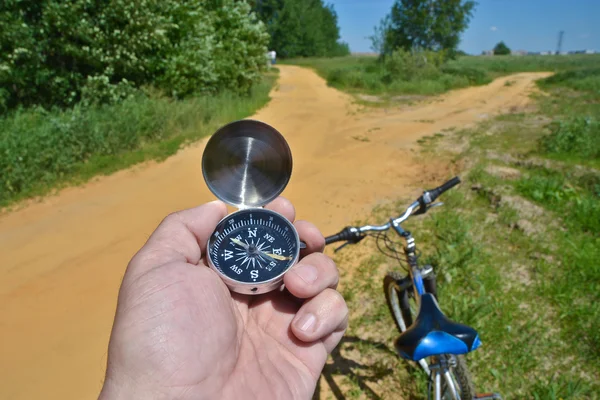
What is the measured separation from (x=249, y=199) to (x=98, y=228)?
4508 millimetres

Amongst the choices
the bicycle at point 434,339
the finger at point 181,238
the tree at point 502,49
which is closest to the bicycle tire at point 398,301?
the bicycle at point 434,339

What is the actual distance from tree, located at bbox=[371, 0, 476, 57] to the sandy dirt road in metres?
22.2

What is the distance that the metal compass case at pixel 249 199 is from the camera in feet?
6.14

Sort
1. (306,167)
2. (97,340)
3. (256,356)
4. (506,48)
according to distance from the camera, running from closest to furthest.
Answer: (256,356) → (97,340) → (306,167) → (506,48)

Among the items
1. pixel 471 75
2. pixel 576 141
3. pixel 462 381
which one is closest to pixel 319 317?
pixel 462 381

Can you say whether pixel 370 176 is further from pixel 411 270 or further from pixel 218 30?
pixel 218 30

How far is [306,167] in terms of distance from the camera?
8523 mm

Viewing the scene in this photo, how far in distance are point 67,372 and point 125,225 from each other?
264 centimetres

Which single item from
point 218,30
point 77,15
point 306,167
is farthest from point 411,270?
point 218,30

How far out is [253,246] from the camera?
6.34ft

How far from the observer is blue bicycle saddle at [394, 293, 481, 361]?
7.07 ft

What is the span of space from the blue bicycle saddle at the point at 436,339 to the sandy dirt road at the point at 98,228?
267 cm

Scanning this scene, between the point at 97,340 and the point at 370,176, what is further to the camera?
the point at 370,176

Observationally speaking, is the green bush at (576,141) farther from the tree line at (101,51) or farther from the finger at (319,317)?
the tree line at (101,51)
